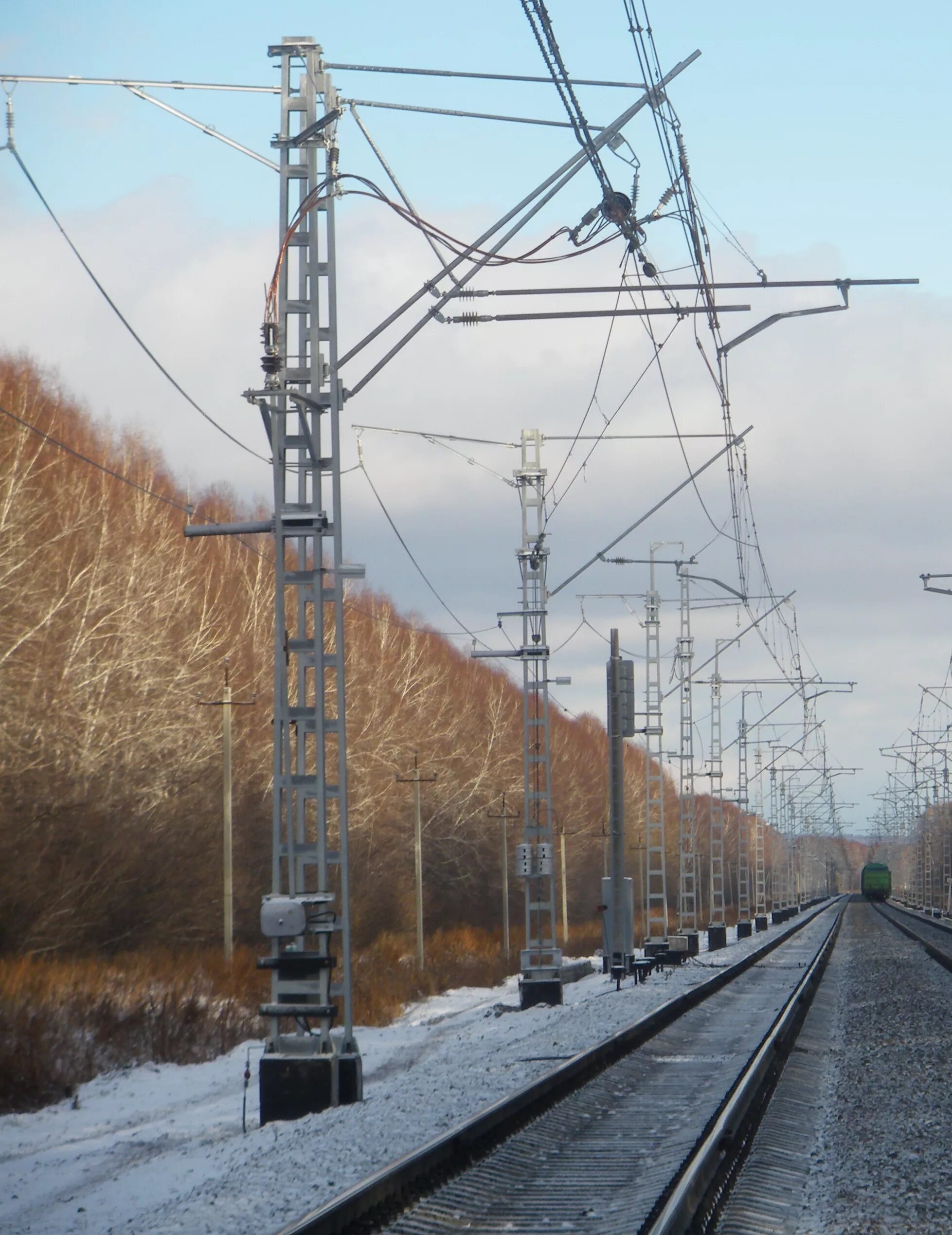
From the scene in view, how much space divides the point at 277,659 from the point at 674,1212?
7036mm

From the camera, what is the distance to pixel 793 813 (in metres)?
109

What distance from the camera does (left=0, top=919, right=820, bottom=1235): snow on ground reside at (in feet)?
31.0

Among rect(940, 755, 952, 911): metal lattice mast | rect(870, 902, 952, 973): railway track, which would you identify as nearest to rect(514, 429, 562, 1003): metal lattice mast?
rect(870, 902, 952, 973): railway track

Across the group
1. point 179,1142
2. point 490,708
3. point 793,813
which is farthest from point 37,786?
point 793,813

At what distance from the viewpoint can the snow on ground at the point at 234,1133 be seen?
9.45 m

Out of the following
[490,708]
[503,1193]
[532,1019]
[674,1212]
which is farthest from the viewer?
[490,708]

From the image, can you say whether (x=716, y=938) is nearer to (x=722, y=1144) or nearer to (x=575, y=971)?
(x=575, y=971)

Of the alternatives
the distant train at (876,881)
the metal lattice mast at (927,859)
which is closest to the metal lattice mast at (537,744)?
the metal lattice mast at (927,859)

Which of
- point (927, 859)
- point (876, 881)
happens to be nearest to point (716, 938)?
point (927, 859)

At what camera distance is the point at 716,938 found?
4934cm

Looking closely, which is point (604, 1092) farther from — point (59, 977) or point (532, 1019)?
point (59, 977)

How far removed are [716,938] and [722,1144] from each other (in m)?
40.2

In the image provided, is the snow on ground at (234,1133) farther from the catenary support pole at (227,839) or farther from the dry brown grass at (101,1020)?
the catenary support pole at (227,839)

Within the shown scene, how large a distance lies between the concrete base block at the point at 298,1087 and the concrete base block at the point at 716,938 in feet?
122
